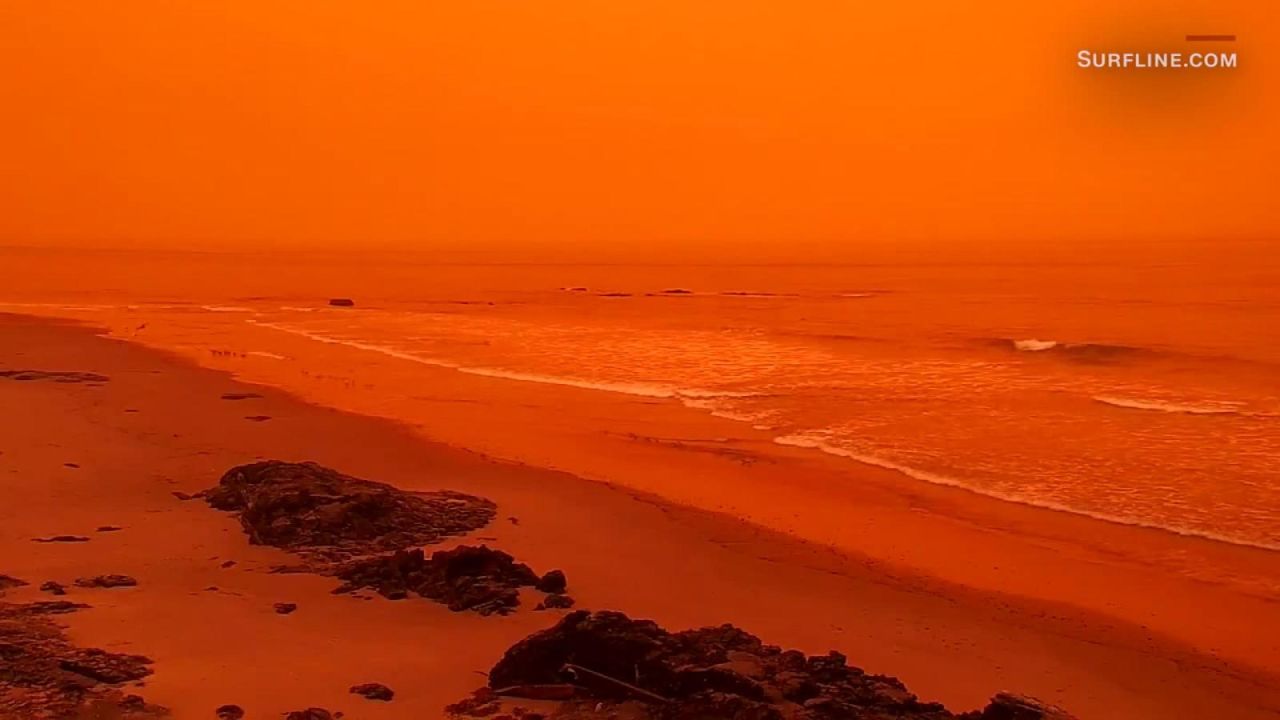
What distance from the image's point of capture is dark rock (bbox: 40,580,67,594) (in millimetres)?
6117

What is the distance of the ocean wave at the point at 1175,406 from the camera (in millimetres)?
16359

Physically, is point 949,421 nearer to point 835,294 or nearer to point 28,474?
point 28,474

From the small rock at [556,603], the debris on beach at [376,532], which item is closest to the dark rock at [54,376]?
the debris on beach at [376,532]

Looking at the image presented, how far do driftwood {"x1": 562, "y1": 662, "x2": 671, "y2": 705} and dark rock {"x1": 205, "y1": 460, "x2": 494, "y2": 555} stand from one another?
282 cm

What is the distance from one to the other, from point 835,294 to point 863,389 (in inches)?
1348

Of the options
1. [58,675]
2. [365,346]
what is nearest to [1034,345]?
[365,346]

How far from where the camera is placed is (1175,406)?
56.3ft

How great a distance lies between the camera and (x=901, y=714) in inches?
174

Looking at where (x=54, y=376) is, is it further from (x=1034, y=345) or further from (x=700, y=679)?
(x=1034, y=345)

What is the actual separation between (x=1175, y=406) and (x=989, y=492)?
833cm

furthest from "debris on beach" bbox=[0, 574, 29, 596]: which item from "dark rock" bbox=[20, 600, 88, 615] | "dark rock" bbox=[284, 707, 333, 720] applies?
"dark rock" bbox=[284, 707, 333, 720]

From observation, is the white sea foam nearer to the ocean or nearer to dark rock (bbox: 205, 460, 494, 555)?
the ocean

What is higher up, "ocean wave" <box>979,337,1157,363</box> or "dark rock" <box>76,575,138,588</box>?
"dark rock" <box>76,575,138,588</box>

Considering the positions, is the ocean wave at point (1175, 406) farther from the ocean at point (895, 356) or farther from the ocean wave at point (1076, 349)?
the ocean wave at point (1076, 349)
